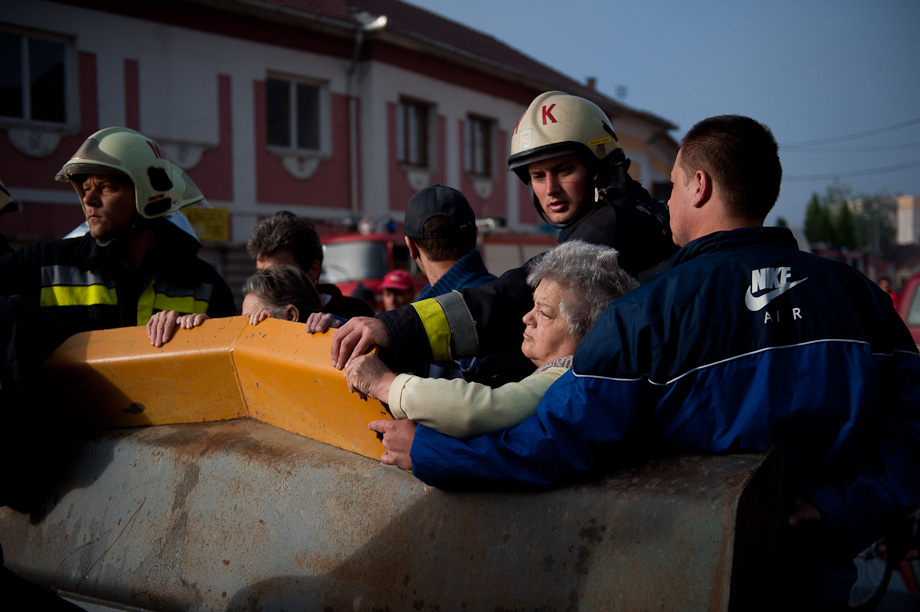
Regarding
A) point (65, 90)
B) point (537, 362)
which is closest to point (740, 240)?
point (537, 362)

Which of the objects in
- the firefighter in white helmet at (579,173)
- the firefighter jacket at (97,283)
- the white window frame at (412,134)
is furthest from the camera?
the white window frame at (412,134)

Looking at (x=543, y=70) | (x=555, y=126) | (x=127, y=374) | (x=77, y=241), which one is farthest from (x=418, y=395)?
(x=543, y=70)

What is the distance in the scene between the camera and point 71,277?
122 inches

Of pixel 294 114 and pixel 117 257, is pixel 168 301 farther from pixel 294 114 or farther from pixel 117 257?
pixel 294 114

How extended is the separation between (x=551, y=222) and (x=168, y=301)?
67.2 inches

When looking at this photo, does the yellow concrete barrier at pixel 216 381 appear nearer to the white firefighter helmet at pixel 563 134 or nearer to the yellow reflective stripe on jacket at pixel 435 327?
the yellow reflective stripe on jacket at pixel 435 327

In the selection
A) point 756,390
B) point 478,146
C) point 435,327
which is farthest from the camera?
point 478,146

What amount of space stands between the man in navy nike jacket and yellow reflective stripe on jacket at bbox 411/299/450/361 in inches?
17.6

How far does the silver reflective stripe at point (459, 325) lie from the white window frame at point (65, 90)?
1267cm

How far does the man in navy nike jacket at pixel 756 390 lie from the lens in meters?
1.63

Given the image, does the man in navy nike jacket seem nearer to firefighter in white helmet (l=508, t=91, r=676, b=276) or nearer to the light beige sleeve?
the light beige sleeve

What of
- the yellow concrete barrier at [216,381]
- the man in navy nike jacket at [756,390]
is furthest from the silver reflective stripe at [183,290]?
the man in navy nike jacket at [756,390]

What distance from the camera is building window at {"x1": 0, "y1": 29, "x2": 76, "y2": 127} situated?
40.5 ft

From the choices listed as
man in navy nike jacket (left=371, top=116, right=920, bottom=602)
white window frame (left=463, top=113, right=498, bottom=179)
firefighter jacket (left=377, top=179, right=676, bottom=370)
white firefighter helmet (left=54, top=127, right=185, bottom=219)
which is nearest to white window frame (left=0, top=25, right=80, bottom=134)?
white window frame (left=463, top=113, right=498, bottom=179)
